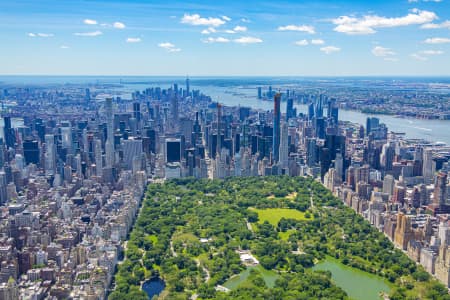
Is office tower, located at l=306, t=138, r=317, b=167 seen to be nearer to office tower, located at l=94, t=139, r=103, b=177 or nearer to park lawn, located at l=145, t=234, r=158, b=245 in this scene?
office tower, located at l=94, t=139, r=103, b=177

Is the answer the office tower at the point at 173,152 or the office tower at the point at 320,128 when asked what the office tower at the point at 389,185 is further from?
the office tower at the point at 320,128

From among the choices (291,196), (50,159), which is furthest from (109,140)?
(291,196)

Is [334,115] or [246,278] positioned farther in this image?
[334,115]

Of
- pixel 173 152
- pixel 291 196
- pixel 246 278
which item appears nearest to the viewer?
pixel 246 278

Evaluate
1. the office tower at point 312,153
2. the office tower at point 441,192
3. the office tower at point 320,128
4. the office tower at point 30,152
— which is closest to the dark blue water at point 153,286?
the office tower at point 441,192

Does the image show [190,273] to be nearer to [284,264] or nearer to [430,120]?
[284,264]

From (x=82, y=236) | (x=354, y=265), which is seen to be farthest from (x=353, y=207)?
(x=82, y=236)

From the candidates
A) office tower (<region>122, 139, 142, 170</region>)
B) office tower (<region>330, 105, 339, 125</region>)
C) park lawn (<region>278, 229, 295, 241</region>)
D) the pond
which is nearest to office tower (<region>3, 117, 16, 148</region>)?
office tower (<region>122, 139, 142, 170</region>)

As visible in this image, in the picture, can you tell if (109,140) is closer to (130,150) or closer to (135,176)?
(130,150)
